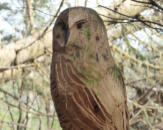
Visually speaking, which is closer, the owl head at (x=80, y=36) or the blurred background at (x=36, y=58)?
the owl head at (x=80, y=36)

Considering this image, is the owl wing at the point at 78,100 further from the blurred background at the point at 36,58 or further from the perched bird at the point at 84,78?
the blurred background at the point at 36,58

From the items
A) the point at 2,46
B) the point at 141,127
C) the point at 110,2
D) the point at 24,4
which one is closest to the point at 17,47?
the point at 2,46

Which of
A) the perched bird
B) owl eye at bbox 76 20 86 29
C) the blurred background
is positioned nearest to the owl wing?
the perched bird

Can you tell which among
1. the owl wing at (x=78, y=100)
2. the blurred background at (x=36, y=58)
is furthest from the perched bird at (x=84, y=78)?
the blurred background at (x=36, y=58)

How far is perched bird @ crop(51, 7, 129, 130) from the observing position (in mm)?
1054

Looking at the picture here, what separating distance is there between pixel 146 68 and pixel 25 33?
56.7 inches

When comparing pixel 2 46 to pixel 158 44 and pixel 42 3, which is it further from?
pixel 158 44

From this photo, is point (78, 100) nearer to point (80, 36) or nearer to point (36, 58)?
point (80, 36)

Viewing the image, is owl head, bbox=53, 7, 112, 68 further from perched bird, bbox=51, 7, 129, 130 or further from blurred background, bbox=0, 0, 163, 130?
blurred background, bbox=0, 0, 163, 130

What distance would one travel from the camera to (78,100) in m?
1.05

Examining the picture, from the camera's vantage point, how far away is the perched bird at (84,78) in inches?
41.5

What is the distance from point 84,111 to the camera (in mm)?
1048

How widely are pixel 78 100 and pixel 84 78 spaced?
0.08 meters

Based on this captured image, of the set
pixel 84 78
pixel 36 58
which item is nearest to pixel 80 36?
pixel 84 78
